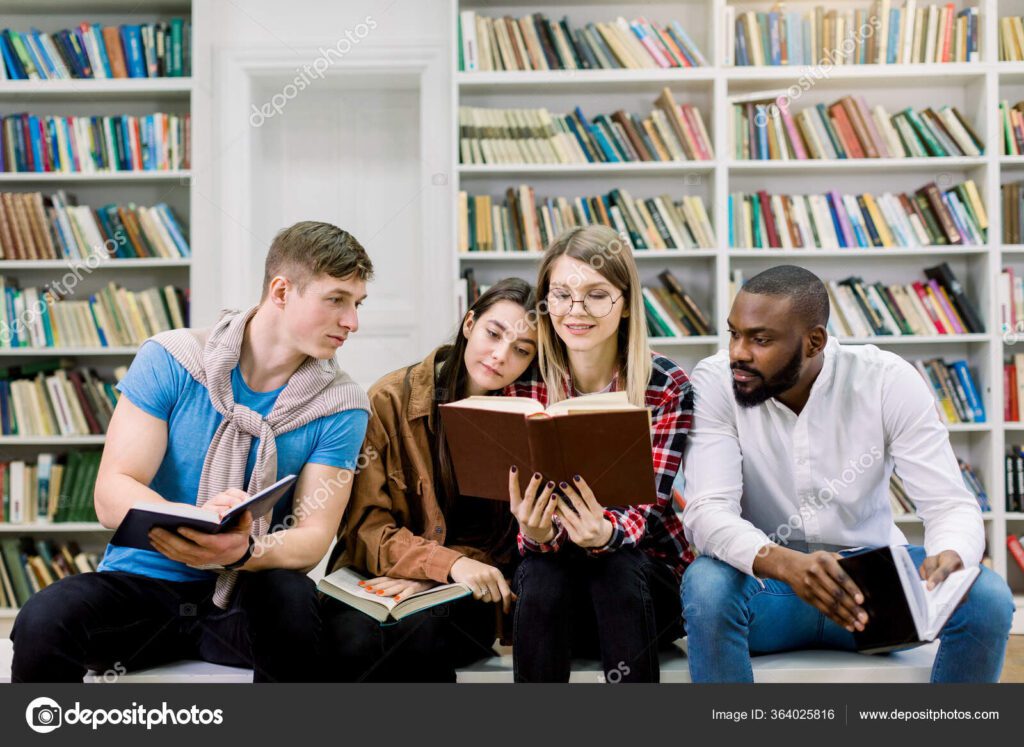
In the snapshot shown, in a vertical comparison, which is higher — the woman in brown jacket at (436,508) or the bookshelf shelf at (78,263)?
the bookshelf shelf at (78,263)

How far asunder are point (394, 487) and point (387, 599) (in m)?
0.28

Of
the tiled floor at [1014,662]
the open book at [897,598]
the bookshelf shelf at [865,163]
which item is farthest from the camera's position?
the bookshelf shelf at [865,163]

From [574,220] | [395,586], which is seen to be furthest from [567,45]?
[395,586]

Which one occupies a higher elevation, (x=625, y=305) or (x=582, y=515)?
(x=625, y=305)

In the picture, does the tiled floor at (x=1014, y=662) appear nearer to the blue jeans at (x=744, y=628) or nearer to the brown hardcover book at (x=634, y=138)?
the blue jeans at (x=744, y=628)

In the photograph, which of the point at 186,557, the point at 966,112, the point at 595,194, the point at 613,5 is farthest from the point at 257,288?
the point at 966,112

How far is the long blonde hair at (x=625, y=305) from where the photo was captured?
1774mm

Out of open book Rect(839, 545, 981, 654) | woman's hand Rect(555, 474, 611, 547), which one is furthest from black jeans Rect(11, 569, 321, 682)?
open book Rect(839, 545, 981, 654)

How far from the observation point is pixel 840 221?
3.45 meters

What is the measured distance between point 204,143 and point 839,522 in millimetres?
2887

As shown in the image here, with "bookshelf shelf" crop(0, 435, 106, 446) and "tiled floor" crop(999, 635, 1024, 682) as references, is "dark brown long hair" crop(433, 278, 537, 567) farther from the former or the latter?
"bookshelf shelf" crop(0, 435, 106, 446)

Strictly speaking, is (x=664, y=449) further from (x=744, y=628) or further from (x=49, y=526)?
(x=49, y=526)

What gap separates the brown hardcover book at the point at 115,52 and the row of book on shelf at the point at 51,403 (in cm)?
121
